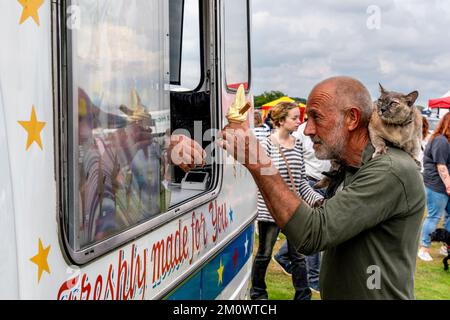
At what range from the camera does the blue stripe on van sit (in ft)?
8.01

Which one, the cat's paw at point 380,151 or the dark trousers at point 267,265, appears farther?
the dark trousers at point 267,265

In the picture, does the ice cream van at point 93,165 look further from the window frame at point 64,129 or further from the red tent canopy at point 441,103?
the red tent canopy at point 441,103

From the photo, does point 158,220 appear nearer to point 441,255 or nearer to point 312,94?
point 312,94

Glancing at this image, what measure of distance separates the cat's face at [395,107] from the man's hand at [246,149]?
488 millimetres

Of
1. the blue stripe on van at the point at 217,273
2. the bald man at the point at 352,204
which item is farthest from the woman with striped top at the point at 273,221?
the bald man at the point at 352,204

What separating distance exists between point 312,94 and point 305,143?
378cm

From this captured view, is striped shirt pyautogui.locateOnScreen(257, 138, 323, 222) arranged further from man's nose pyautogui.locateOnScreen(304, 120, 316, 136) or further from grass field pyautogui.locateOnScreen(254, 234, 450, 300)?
man's nose pyautogui.locateOnScreen(304, 120, 316, 136)

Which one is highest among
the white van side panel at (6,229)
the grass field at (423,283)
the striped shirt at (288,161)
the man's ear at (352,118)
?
the man's ear at (352,118)

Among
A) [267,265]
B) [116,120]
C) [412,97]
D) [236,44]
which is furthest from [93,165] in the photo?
[267,265]

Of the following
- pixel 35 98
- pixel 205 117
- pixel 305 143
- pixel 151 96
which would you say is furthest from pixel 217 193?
pixel 305 143

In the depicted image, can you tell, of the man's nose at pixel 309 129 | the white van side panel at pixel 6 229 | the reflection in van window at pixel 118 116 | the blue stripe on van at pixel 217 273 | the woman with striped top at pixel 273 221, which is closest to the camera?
the white van side panel at pixel 6 229

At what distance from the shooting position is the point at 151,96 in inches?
76.1

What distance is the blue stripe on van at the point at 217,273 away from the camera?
2443 millimetres

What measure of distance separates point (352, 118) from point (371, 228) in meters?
0.43
